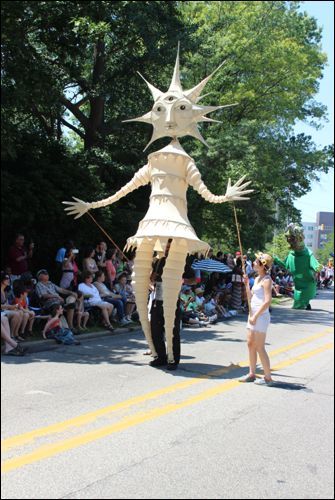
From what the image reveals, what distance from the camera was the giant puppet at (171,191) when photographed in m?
4.40

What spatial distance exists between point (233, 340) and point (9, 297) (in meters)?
5.68

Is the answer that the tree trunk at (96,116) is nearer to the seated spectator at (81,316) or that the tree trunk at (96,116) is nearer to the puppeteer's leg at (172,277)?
the seated spectator at (81,316)

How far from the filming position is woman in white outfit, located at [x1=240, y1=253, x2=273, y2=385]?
5.17 meters

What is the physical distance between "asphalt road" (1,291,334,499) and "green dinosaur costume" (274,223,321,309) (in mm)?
56

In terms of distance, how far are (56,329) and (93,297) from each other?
2.79m

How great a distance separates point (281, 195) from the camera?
631 inches

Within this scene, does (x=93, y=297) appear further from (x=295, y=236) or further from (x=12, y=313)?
(x=295, y=236)

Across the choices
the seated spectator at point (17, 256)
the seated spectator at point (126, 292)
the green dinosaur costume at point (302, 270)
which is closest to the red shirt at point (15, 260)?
the seated spectator at point (17, 256)

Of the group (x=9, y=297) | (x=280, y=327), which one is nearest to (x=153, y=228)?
(x=9, y=297)

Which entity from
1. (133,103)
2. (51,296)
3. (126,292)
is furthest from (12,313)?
(133,103)

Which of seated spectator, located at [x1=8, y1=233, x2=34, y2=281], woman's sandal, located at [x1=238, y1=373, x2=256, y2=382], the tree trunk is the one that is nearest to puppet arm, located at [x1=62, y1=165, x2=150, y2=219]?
seated spectator, located at [x1=8, y1=233, x2=34, y2=281]

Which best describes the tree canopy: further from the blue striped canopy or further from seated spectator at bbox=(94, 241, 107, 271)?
the blue striped canopy

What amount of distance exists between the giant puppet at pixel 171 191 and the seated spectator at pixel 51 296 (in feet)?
2.56

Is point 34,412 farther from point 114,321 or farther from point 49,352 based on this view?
point 114,321
